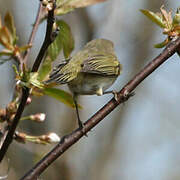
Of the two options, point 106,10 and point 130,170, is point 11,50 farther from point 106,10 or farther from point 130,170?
point 130,170

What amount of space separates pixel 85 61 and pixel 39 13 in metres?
0.93

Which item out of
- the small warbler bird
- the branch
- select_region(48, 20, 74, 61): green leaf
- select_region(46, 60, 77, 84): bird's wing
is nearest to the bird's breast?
the small warbler bird

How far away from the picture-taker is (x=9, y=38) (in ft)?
6.13

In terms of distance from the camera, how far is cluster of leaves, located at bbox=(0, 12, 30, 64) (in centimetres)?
181

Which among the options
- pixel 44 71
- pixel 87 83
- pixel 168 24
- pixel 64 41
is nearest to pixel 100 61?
pixel 87 83

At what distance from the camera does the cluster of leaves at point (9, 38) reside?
1.81 meters

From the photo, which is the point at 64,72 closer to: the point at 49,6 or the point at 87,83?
the point at 87,83

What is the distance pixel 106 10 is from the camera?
6141 millimetres

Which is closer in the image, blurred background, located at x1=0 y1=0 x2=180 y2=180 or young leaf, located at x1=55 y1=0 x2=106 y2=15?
young leaf, located at x1=55 y1=0 x2=106 y2=15

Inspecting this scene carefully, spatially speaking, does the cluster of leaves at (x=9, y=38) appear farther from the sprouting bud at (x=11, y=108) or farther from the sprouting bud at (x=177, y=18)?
the sprouting bud at (x=177, y=18)

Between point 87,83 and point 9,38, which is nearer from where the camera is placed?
point 9,38

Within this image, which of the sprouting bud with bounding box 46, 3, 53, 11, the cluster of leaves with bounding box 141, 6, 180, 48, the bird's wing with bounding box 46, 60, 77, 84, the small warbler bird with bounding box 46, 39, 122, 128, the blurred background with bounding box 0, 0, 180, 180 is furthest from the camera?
the blurred background with bounding box 0, 0, 180, 180

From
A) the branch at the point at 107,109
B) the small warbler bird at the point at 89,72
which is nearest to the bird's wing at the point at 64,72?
the small warbler bird at the point at 89,72

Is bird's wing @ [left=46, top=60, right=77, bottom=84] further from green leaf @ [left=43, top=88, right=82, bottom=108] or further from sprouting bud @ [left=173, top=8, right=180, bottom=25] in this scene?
sprouting bud @ [left=173, top=8, right=180, bottom=25]
